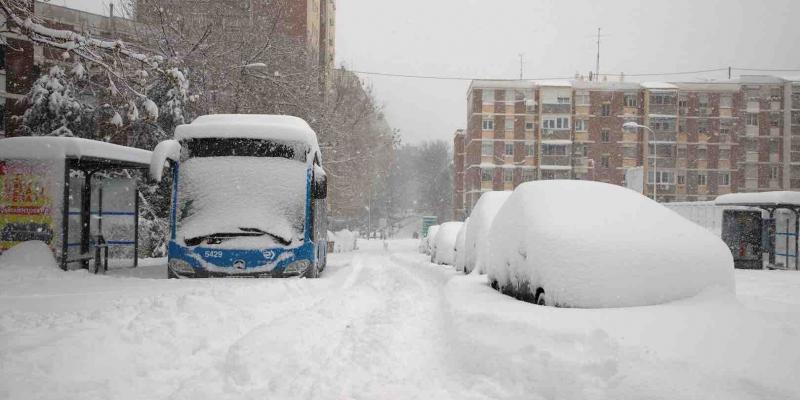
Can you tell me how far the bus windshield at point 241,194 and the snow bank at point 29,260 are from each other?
2.95 meters

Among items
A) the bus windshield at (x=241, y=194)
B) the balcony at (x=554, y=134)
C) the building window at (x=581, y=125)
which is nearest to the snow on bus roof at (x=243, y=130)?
the bus windshield at (x=241, y=194)

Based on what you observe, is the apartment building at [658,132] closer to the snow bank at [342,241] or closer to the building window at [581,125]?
the building window at [581,125]

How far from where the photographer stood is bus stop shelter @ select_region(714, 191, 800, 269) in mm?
18141

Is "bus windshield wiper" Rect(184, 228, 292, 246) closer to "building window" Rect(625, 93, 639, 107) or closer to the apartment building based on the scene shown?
the apartment building

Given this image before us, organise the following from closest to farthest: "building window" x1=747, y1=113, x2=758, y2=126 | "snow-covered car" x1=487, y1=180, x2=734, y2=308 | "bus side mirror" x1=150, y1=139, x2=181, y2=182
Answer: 1. "snow-covered car" x1=487, y1=180, x2=734, y2=308
2. "bus side mirror" x1=150, y1=139, x2=181, y2=182
3. "building window" x1=747, y1=113, x2=758, y2=126

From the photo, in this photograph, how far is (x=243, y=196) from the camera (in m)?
9.16

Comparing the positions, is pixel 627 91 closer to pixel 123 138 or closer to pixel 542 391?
pixel 123 138

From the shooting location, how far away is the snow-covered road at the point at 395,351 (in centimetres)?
378

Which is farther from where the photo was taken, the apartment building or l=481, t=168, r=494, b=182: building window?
l=481, t=168, r=494, b=182: building window

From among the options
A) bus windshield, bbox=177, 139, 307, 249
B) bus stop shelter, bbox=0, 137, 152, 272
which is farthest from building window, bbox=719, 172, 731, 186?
bus stop shelter, bbox=0, 137, 152, 272

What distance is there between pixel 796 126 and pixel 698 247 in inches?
2642

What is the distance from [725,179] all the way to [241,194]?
206ft

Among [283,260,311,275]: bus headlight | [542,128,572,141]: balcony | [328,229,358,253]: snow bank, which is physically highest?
[542,128,572,141]: balcony

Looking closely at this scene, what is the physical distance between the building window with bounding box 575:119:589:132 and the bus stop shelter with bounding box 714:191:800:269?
40.6m
